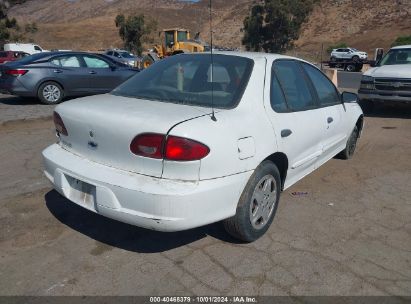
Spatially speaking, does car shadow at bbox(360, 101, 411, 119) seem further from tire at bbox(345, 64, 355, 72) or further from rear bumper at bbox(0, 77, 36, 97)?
tire at bbox(345, 64, 355, 72)

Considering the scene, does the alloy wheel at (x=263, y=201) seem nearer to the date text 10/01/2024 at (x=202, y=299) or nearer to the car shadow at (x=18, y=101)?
the date text 10/01/2024 at (x=202, y=299)

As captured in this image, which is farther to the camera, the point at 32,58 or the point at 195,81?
the point at 32,58

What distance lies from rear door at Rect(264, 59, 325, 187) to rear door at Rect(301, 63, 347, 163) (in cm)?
16

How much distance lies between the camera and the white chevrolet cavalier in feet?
8.89

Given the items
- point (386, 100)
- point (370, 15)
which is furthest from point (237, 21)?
point (386, 100)

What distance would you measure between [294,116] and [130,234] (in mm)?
1793

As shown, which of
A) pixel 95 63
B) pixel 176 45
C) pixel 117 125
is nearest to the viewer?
pixel 117 125

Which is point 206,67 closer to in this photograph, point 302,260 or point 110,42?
point 302,260

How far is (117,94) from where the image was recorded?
3.65 meters

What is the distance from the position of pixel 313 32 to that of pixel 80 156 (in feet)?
219

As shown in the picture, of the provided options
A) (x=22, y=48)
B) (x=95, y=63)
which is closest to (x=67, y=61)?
(x=95, y=63)

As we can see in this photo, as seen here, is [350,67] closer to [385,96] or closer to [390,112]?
[390,112]

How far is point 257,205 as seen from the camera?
330 centimetres

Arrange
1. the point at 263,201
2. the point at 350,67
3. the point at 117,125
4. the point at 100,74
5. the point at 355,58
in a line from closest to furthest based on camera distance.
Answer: the point at 117,125
the point at 263,201
the point at 100,74
the point at 350,67
the point at 355,58
